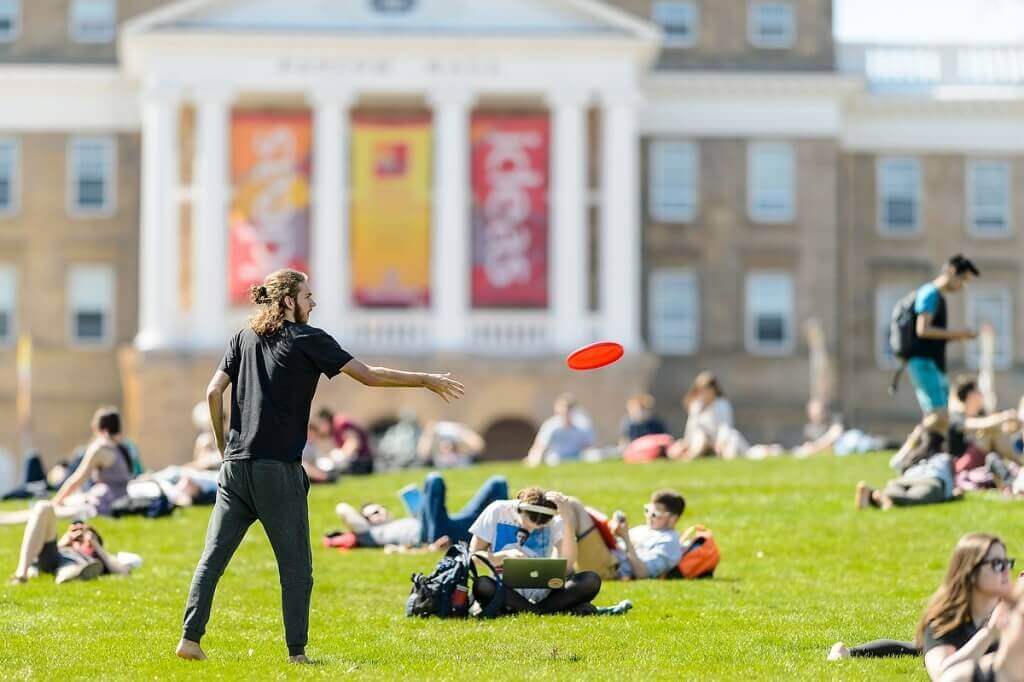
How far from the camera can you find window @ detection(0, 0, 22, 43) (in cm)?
5312

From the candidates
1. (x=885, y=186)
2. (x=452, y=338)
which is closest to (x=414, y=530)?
(x=452, y=338)

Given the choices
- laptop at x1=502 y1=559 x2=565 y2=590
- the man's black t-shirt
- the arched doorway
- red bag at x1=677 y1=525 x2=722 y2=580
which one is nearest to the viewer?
the man's black t-shirt

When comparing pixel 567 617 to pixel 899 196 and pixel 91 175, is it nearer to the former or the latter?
pixel 91 175

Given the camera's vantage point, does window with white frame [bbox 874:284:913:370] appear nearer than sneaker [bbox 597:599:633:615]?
No

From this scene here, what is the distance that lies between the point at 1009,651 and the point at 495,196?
37.9 metres

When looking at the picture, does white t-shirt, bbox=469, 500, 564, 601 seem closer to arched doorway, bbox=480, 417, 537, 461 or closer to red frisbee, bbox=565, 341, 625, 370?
red frisbee, bbox=565, 341, 625, 370

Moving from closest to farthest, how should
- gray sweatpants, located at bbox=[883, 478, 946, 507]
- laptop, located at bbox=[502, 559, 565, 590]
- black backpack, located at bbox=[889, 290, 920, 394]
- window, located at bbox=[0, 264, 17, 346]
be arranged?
laptop, located at bbox=[502, 559, 565, 590] < black backpack, located at bbox=[889, 290, 920, 394] < gray sweatpants, located at bbox=[883, 478, 946, 507] < window, located at bbox=[0, 264, 17, 346]

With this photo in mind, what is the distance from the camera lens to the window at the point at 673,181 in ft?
171

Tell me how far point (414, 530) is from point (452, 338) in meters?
26.2

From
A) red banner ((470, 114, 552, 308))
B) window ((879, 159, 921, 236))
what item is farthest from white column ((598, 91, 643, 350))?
window ((879, 159, 921, 236))

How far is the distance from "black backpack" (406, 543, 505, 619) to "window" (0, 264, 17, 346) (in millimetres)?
37624

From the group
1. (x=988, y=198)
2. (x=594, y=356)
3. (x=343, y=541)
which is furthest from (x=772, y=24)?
(x=594, y=356)

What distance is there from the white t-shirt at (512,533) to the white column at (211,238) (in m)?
31.0

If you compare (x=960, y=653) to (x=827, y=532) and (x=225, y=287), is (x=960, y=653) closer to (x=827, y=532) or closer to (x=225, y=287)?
(x=827, y=532)
